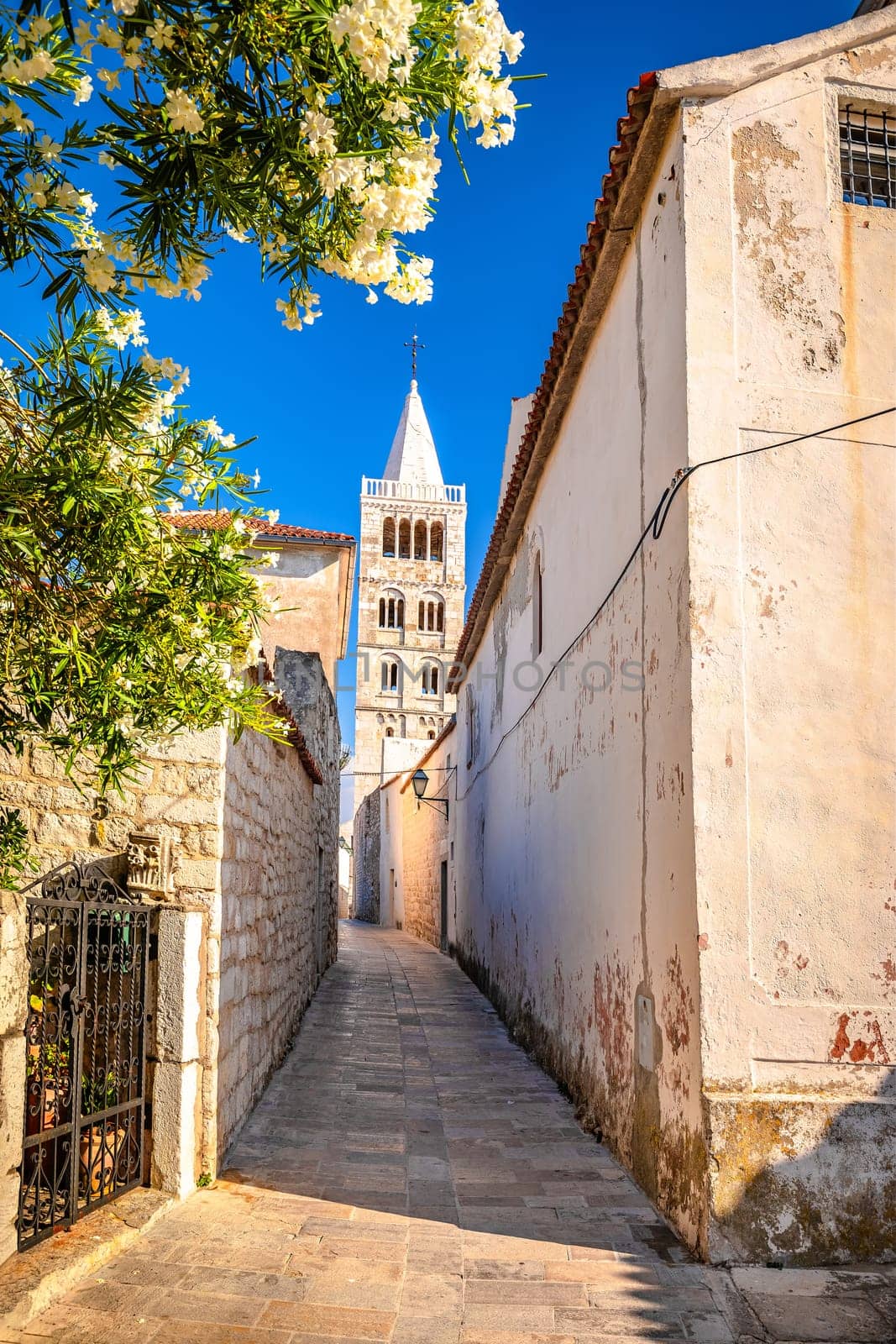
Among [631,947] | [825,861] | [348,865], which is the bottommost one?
[348,865]

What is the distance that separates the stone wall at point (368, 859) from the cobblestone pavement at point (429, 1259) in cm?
2914

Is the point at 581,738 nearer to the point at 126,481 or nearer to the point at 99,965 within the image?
the point at 99,965

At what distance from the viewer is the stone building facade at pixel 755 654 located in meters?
4.57

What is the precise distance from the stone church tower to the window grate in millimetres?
50914

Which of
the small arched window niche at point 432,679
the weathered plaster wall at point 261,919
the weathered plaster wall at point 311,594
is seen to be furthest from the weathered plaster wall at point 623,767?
the small arched window niche at point 432,679

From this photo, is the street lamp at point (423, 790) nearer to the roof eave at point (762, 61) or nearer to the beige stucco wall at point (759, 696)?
the beige stucco wall at point (759, 696)

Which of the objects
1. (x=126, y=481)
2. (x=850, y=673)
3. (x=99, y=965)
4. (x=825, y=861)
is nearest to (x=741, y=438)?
(x=850, y=673)

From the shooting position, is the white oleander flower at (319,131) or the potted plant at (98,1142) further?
the potted plant at (98,1142)

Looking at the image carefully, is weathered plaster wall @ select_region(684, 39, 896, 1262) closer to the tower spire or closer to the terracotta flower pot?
the terracotta flower pot

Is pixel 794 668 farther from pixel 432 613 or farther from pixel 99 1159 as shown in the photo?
pixel 432 613

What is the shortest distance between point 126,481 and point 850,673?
352 cm

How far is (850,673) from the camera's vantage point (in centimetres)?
502

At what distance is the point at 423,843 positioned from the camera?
25.3 metres

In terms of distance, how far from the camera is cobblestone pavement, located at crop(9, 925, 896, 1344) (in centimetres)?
370
